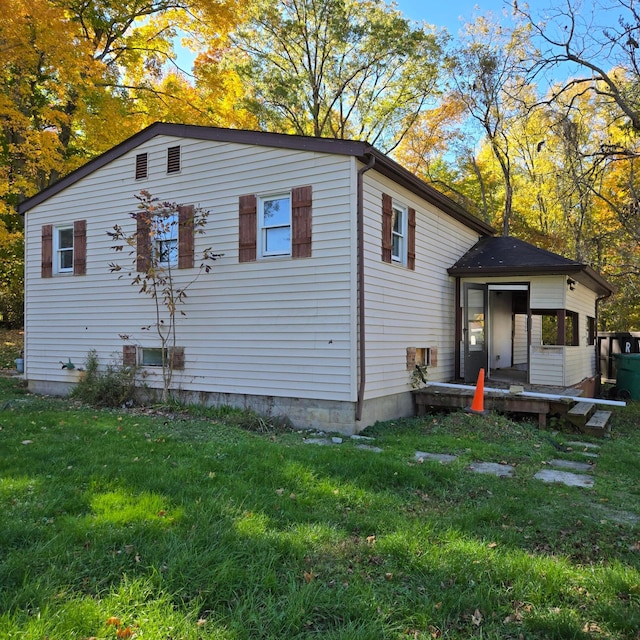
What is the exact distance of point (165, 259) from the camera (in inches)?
375

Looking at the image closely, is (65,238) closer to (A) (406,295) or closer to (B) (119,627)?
(A) (406,295)

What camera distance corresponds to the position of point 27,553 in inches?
117

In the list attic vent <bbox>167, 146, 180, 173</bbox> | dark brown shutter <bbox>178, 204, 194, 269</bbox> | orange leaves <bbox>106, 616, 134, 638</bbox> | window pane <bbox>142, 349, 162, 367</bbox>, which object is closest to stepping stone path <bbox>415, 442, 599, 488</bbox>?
orange leaves <bbox>106, 616, 134, 638</bbox>

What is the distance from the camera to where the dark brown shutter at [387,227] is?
841cm

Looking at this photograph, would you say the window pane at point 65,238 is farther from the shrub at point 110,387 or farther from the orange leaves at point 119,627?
the orange leaves at point 119,627

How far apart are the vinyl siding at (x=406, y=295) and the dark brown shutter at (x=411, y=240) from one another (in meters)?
0.14

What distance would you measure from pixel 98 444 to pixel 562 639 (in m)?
4.93

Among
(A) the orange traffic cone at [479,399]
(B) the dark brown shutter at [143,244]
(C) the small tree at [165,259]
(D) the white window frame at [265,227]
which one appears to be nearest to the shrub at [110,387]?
(C) the small tree at [165,259]

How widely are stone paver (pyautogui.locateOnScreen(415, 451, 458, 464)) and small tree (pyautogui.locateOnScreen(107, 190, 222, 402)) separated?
486 cm

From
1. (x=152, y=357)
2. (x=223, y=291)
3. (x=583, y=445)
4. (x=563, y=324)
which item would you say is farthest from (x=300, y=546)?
(x=563, y=324)

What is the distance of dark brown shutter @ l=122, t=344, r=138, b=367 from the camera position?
9.83 metres

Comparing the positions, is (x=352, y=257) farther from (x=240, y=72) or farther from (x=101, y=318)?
(x=240, y=72)

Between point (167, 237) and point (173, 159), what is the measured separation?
4.79 feet

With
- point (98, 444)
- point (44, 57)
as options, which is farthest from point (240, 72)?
point (98, 444)
